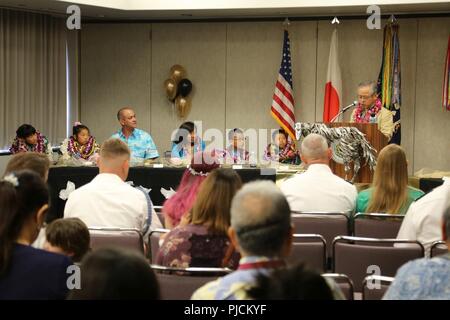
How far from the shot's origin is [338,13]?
11.2m

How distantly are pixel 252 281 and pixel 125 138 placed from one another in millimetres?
7710

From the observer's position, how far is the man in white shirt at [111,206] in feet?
→ 16.0

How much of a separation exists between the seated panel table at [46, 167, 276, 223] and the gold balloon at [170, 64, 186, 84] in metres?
3.62

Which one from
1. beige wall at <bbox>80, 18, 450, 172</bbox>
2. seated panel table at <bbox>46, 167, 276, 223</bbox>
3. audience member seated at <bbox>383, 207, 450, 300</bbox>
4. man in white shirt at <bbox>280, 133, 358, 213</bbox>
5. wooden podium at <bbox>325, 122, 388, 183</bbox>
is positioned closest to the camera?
audience member seated at <bbox>383, 207, 450, 300</bbox>

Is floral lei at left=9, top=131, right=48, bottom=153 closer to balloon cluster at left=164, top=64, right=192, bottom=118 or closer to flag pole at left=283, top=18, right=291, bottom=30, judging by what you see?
balloon cluster at left=164, top=64, right=192, bottom=118

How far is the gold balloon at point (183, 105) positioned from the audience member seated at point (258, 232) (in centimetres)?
971

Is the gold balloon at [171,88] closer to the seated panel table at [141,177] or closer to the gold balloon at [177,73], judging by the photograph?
the gold balloon at [177,73]

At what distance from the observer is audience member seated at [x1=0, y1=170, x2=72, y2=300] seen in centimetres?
271

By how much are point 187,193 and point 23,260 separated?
1.97 metres

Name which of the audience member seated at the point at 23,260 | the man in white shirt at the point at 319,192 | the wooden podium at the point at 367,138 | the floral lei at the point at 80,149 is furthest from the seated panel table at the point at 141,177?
the audience member seated at the point at 23,260

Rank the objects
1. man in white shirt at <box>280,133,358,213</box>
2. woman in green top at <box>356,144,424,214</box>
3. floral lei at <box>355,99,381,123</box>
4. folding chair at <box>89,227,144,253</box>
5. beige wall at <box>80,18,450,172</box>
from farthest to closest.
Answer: beige wall at <box>80,18,450,172</box>
floral lei at <box>355,99,381,123</box>
man in white shirt at <box>280,133,358,213</box>
woman in green top at <box>356,144,424,214</box>
folding chair at <box>89,227,144,253</box>

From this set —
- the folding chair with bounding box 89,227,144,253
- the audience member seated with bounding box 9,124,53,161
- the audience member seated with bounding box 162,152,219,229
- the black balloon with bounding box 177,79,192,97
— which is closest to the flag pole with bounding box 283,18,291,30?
the black balloon with bounding box 177,79,192,97

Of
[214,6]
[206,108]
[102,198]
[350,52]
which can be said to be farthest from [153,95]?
[102,198]
